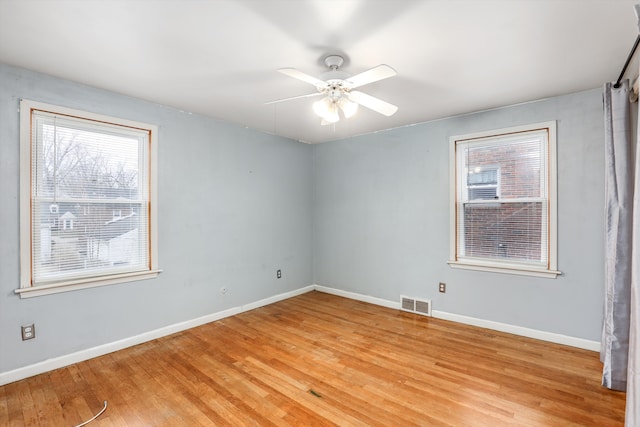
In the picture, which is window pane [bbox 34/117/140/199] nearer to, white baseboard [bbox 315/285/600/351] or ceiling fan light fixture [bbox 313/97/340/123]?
ceiling fan light fixture [bbox 313/97/340/123]

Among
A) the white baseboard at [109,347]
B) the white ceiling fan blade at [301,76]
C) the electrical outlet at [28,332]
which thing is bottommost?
the white baseboard at [109,347]

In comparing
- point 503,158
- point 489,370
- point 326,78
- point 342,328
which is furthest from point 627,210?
point 342,328

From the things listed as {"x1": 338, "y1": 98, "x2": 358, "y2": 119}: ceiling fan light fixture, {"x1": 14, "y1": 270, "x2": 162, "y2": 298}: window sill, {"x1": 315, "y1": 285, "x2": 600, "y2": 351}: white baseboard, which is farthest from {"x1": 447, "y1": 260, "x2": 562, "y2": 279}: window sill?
{"x1": 14, "y1": 270, "x2": 162, "y2": 298}: window sill

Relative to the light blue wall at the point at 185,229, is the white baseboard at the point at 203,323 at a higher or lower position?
lower

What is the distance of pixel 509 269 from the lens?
324cm

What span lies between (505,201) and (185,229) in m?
3.59

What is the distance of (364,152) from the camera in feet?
14.7

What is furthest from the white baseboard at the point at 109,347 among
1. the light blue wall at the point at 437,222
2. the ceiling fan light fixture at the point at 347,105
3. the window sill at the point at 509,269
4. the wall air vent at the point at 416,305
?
the ceiling fan light fixture at the point at 347,105

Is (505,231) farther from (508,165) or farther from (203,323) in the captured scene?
(203,323)

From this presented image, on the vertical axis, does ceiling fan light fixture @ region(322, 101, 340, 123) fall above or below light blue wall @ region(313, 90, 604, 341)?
above

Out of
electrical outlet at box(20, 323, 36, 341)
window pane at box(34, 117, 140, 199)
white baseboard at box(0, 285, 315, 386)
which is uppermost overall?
window pane at box(34, 117, 140, 199)

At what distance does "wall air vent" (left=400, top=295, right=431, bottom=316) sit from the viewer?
381 centimetres

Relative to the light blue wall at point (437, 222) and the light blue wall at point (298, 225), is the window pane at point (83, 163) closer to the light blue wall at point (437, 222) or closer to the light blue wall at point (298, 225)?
the light blue wall at point (298, 225)

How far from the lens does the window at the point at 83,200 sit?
247 centimetres
